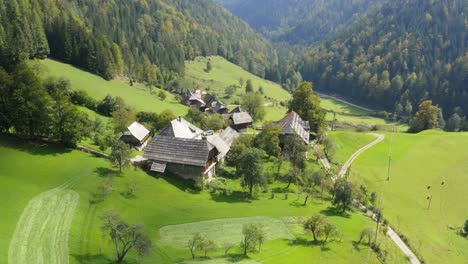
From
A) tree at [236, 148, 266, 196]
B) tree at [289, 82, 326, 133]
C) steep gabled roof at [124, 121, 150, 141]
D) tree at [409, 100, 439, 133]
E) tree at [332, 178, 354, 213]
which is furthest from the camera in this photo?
tree at [409, 100, 439, 133]

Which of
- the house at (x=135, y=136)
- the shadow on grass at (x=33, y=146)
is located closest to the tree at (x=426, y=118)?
the house at (x=135, y=136)

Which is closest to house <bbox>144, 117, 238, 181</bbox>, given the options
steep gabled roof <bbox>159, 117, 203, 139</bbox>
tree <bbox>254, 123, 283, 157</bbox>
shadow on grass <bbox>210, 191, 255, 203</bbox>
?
steep gabled roof <bbox>159, 117, 203, 139</bbox>

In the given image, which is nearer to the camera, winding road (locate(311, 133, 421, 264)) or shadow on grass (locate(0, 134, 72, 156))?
winding road (locate(311, 133, 421, 264))

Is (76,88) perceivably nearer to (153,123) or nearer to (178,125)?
(153,123)

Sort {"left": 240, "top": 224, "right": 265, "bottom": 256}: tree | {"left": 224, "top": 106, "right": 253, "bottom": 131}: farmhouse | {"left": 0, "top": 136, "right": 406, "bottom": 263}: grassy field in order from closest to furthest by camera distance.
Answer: {"left": 0, "top": 136, "right": 406, "bottom": 263}: grassy field, {"left": 240, "top": 224, "right": 265, "bottom": 256}: tree, {"left": 224, "top": 106, "right": 253, "bottom": 131}: farmhouse

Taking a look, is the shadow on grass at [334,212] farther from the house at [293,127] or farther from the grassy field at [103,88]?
the grassy field at [103,88]

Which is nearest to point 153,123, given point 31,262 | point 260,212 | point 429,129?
point 260,212

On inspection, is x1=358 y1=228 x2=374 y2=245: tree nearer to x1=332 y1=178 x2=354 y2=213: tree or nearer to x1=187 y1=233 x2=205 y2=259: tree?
x1=332 y1=178 x2=354 y2=213: tree

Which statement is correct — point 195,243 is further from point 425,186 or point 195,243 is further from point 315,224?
point 425,186
